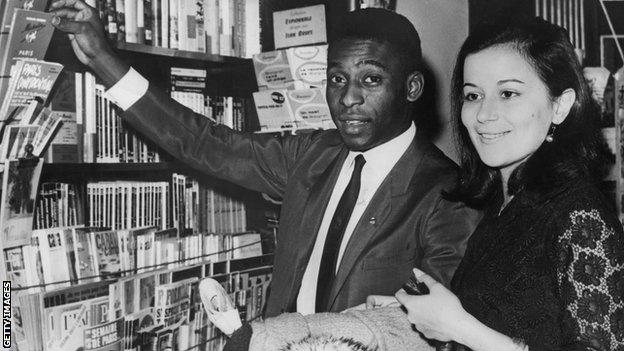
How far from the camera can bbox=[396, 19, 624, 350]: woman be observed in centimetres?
131

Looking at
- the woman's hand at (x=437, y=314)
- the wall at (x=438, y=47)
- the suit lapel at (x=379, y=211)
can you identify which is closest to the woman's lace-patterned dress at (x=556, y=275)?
the woman's hand at (x=437, y=314)

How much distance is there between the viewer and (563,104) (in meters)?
1.53

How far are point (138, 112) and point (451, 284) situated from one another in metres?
1.03

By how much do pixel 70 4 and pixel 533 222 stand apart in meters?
1.32

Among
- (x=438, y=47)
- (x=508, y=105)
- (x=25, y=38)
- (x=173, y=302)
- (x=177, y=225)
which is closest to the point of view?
(x=508, y=105)

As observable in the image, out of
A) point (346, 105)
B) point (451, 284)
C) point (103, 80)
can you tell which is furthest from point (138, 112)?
point (451, 284)

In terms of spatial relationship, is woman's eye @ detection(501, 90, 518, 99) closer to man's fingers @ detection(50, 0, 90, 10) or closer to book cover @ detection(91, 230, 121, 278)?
man's fingers @ detection(50, 0, 90, 10)

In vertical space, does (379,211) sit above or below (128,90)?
below

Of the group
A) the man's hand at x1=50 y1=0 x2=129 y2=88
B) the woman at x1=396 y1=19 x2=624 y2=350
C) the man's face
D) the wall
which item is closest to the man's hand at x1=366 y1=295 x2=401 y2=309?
the woman at x1=396 y1=19 x2=624 y2=350

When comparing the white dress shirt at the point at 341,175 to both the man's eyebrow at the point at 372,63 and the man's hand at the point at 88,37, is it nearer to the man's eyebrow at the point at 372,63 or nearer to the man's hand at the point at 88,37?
the man's hand at the point at 88,37

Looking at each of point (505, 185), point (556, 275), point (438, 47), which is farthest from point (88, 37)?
point (438, 47)

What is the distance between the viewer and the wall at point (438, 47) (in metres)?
2.93

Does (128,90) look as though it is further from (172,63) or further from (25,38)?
(172,63)

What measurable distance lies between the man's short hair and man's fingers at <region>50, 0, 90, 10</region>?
71 centimetres
